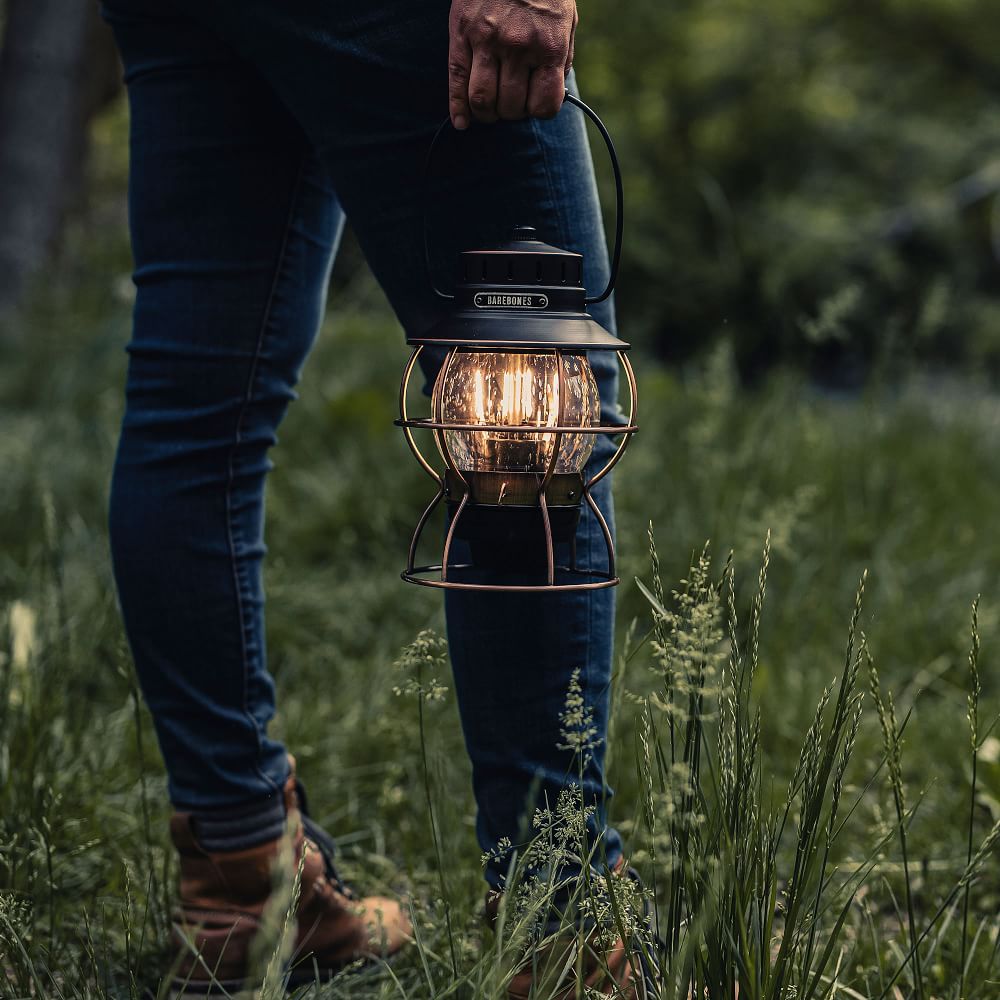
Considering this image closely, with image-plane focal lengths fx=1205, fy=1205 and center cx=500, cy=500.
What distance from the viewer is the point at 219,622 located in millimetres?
1314

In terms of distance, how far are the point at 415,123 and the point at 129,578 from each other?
1.90 feet

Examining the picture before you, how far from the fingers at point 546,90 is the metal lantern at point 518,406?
7cm

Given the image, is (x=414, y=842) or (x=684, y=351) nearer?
(x=414, y=842)

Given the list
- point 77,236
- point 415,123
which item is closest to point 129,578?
point 415,123

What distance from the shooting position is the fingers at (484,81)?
0.99 metres

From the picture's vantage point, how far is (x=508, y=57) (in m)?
0.99

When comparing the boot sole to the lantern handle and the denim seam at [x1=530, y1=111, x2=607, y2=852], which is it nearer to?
the denim seam at [x1=530, y1=111, x2=607, y2=852]

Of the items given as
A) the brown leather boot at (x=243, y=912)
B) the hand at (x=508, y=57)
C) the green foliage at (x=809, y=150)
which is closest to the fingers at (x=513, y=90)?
the hand at (x=508, y=57)

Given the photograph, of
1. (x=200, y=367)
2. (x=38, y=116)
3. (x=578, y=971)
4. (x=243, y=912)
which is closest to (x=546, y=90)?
(x=200, y=367)

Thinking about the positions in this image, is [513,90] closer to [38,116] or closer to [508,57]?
[508,57]

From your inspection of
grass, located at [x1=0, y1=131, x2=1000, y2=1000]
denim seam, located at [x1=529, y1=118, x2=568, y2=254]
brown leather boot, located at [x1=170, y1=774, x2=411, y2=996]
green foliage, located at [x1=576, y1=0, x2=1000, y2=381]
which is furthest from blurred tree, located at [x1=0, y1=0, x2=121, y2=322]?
denim seam, located at [x1=529, y1=118, x2=568, y2=254]

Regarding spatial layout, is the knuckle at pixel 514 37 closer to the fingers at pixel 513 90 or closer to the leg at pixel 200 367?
the fingers at pixel 513 90

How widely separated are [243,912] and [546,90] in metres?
0.93

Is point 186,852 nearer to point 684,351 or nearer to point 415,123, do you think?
point 415,123
